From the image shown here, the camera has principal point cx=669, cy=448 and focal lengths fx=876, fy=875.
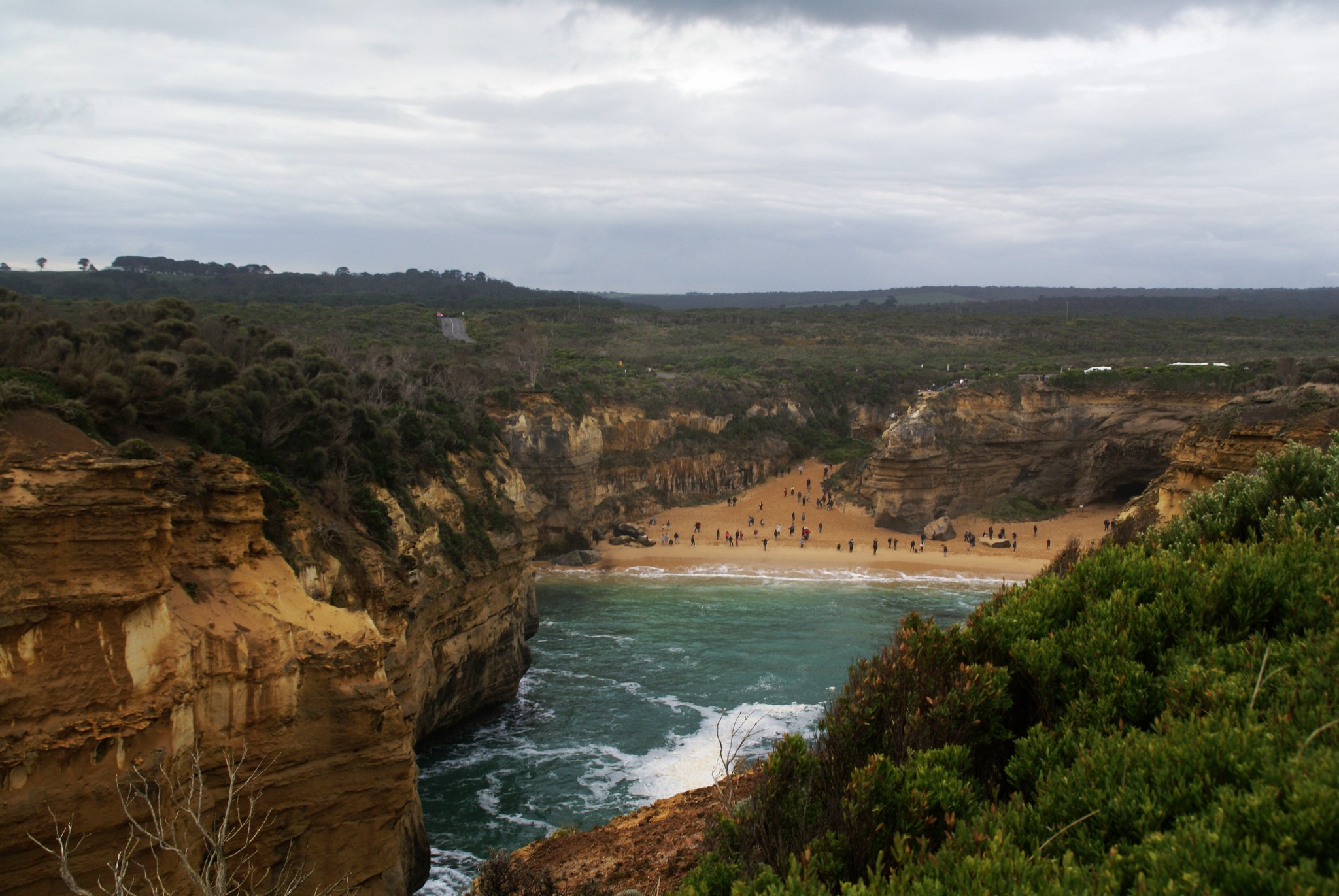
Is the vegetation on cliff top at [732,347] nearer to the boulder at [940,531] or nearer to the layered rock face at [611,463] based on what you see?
the layered rock face at [611,463]

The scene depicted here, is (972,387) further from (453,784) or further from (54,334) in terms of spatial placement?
(54,334)

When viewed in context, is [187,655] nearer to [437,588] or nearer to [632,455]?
[437,588]

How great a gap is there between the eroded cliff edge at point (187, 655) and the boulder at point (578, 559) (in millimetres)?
27130

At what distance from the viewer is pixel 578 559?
43688 mm

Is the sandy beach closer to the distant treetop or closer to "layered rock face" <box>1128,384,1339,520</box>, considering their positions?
"layered rock face" <box>1128,384,1339,520</box>

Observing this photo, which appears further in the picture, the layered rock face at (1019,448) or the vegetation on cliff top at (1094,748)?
the layered rock face at (1019,448)

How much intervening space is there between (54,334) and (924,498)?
40.7 m

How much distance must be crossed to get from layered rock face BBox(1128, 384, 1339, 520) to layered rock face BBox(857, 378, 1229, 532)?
986 inches

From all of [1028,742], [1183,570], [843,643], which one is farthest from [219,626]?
[843,643]

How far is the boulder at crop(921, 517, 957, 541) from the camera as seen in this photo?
149 ft

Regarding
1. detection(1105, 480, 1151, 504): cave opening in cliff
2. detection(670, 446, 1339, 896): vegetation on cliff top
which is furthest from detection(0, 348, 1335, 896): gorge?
detection(1105, 480, 1151, 504): cave opening in cliff

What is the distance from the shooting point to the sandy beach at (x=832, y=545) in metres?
42.0

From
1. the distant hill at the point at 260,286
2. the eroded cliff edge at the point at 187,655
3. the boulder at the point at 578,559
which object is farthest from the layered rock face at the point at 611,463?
the distant hill at the point at 260,286

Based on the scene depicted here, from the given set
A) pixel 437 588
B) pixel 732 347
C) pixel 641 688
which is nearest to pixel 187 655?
pixel 437 588
